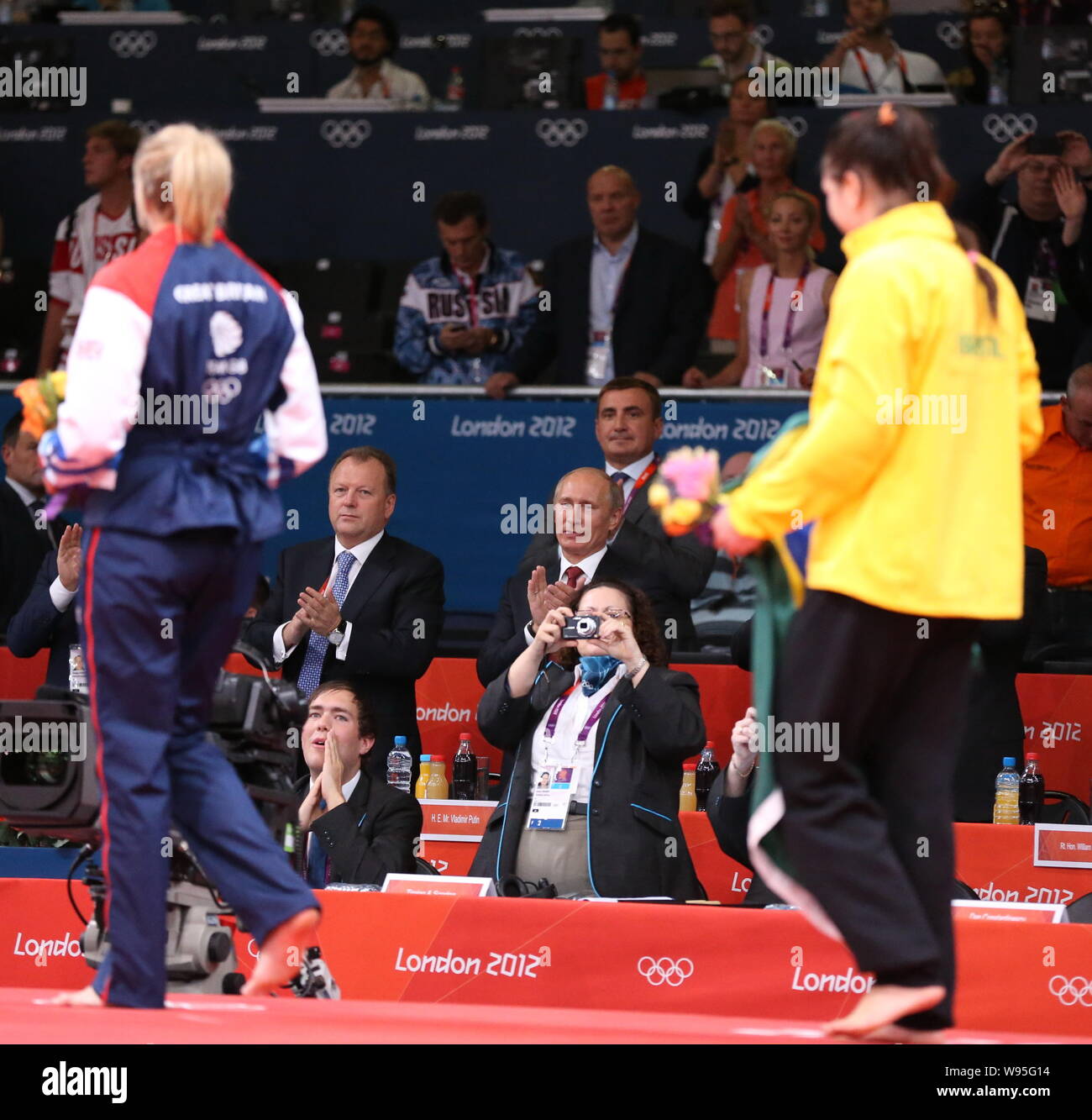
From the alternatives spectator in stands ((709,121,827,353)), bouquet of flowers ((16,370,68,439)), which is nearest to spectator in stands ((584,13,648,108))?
spectator in stands ((709,121,827,353))

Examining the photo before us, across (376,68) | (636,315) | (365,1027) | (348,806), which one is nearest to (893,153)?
(365,1027)

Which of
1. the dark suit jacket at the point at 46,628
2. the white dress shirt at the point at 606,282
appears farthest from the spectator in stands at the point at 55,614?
the white dress shirt at the point at 606,282

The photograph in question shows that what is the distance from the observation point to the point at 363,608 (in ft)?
21.5

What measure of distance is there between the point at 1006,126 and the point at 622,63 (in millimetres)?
1966

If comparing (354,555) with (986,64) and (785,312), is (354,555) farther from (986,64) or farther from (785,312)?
(986,64)

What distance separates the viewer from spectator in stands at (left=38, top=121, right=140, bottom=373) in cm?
882

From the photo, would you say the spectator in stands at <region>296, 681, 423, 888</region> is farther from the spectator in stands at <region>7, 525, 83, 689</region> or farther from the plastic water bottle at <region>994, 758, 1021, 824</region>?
the plastic water bottle at <region>994, 758, 1021, 824</region>

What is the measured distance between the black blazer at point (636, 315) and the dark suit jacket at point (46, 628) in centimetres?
251

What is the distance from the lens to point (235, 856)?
363 centimetres

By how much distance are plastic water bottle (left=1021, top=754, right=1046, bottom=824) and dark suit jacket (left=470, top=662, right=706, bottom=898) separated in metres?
1.35

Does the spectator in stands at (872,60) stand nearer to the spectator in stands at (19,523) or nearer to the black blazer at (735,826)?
the spectator in stands at (19,523)

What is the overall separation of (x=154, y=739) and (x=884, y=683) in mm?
1354

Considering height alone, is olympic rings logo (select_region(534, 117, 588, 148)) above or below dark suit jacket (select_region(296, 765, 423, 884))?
above
